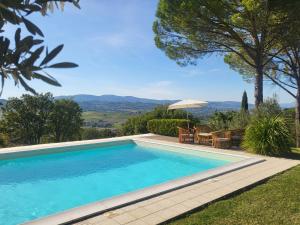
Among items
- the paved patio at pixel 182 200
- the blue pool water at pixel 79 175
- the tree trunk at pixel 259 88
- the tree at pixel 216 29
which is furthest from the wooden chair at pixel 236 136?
the paved patio at pixel 182 200

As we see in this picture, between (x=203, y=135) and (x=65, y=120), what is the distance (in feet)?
87.0

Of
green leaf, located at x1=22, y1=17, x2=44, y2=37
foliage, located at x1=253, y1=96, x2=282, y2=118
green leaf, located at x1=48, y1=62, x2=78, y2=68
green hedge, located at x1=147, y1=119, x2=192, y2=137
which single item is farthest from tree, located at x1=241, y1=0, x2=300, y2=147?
green leaf, located at x1=48, y1=62, x2=78, y2=68

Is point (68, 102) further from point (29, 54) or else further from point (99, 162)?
point (29, 54)

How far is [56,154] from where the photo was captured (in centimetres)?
1235

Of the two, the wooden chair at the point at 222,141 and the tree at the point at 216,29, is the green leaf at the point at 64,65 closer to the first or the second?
the wooden chair at the point at 222,141

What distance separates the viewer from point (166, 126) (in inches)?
664

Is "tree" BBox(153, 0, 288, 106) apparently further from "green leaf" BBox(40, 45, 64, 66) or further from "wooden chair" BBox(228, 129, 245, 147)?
"green leaf" BBox(40, 45, 64, 66)

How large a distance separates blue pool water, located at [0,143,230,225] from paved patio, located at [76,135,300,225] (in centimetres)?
205

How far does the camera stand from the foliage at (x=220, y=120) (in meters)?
14.3

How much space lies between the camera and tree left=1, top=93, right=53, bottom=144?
3034 centimetres

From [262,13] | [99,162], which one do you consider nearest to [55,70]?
[99,162]

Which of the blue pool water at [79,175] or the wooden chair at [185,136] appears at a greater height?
the wooden chair at [185,136]

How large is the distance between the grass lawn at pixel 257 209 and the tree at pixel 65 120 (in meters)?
31.0

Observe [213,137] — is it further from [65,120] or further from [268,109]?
[65,120]
